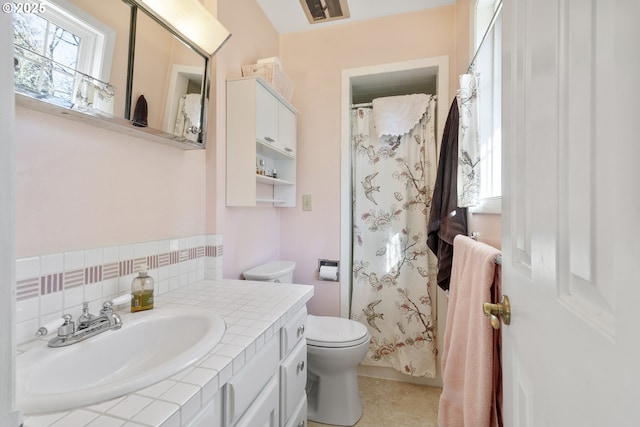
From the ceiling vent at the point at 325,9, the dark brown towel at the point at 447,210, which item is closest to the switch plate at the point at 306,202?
the dark brown towel at the point at 447,210

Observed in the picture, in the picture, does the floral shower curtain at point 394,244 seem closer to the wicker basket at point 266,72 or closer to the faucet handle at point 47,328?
the wicker basket at point 266,72

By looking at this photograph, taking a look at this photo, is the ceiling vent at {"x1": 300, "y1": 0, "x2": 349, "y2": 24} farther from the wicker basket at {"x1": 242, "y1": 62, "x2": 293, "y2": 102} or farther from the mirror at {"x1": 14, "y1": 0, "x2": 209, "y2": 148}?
the mirror at {"x1": 14, "y1": 0, "x2": 209, "y2": 148}

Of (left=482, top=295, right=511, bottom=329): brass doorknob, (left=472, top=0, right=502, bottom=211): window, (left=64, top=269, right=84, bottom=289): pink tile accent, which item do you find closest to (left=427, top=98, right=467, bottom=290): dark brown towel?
(left=472, top=0, right=502, bottom=211): window

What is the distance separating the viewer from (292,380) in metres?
1.09

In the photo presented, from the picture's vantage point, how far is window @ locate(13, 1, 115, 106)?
2.24 ft

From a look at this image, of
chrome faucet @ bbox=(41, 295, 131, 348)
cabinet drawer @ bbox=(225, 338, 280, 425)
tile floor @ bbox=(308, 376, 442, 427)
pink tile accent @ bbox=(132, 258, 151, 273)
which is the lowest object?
tile floor @ bbox=(308, 376, 442, 427)

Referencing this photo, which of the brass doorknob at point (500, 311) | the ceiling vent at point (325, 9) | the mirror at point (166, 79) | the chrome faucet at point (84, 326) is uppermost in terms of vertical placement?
the ceiling vent at point (325, 9)

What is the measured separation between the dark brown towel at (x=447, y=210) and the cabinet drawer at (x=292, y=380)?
0.88 meters

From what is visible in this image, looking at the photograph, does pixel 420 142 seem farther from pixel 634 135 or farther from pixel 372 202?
pixel 634 135

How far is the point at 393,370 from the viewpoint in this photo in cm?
200

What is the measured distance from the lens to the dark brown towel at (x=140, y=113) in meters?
0.98

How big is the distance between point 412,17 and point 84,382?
2528 mm

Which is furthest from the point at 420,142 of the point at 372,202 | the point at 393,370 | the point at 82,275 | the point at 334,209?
the point at 82,275

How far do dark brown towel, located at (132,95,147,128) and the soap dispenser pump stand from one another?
1.73 ft
